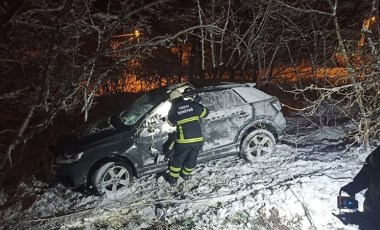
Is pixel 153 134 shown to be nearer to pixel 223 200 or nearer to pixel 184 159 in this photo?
pixel 184 159

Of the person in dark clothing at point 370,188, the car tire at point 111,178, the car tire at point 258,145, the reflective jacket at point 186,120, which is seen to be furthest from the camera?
the car tire at point 258,145

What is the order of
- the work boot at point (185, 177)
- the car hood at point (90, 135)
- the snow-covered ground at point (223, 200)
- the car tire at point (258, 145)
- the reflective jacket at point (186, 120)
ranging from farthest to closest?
the car tire at point (258, 145) < the work boot at point (185, 177) < the car hood at point (90, 135) < the reflective jacket at point (186, 120) < the snow-covered ground at point (223, 200)

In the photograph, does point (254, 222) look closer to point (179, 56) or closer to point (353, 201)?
point (353, 201)

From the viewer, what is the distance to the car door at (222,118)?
22.2 feet

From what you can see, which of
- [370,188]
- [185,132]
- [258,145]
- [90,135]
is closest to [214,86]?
[185,132]

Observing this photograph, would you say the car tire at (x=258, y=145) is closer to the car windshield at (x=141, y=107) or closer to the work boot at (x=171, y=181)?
the work boot at (x=171, y=181)

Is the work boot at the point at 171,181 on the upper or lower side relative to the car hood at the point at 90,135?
lower

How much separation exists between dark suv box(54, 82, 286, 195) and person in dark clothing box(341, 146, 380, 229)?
7.82ft

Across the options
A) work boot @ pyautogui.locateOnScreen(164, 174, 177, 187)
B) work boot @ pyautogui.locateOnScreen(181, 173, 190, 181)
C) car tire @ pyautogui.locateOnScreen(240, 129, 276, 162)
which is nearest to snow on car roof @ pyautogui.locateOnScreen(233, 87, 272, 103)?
car tire @ pyautogui.locateOnScreen(240, 129, 276, 162)

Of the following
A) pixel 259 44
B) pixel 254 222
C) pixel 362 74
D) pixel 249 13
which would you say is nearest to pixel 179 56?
pixel 249 13

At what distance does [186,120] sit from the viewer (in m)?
6.16

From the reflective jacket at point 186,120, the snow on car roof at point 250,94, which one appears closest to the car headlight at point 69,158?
the reflective jacket at point 186,120

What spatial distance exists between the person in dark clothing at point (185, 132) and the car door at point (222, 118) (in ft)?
1.33

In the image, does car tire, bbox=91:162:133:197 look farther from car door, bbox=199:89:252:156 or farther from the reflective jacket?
car door, bbox=199:89:252:156
